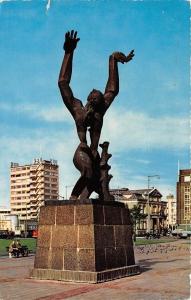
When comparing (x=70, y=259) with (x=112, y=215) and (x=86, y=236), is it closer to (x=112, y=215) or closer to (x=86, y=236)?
(x=86, y=236)

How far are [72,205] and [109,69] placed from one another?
467cm

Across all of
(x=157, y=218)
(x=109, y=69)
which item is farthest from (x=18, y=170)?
(x=109, y=69)

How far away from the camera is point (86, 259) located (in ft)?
41.0

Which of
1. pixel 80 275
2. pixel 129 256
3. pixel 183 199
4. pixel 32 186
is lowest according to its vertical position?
pixel 80 275

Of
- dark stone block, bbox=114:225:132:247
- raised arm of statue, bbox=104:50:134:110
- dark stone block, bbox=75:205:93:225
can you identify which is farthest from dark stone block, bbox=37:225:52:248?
raised arm of statue, bbox=104:50:134:110

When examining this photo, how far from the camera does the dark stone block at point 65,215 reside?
1309 centimetres

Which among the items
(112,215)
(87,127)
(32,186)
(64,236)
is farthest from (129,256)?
(32,186)

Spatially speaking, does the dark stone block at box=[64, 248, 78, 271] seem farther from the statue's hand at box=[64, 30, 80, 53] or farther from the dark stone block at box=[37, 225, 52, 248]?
the statue's hand at box=[64, 30, 80, 53]

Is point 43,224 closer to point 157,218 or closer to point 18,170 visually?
point 157,218

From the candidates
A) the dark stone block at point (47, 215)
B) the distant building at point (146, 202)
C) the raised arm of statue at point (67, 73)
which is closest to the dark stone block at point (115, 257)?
the dark stone block at point (47, 215)

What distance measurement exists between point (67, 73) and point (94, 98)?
1.08 m

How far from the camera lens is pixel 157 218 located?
12912 centimetres

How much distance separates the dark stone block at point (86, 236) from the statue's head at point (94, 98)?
3.50 m

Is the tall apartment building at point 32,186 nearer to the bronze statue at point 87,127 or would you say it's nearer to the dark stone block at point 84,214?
A: the bronze statue at point 87,127
